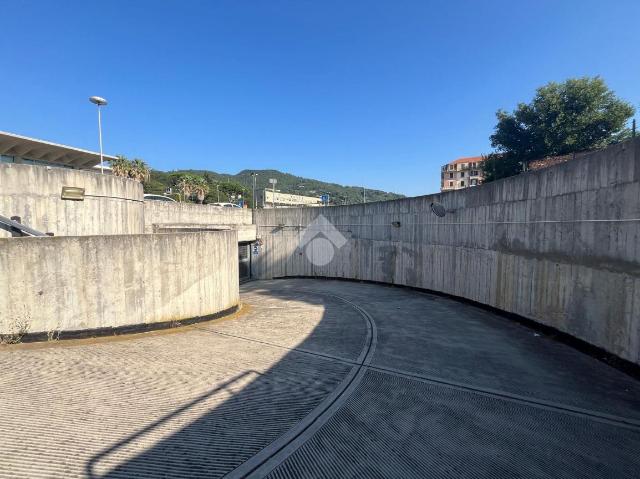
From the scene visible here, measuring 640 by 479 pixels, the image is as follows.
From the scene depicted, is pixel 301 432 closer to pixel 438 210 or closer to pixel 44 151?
pixel 438 210

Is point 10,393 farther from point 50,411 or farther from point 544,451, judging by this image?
point 544,451

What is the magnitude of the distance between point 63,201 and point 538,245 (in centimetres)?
1473

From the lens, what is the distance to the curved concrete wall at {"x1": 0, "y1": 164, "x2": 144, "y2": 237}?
29.6 feet

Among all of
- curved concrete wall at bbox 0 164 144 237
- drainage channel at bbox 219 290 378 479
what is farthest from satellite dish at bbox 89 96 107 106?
drainage channel at bbox 219 290 378 479

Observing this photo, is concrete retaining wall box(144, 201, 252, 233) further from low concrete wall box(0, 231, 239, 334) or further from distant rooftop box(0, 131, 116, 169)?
distant rooftop box(0, 131, 116, 169)

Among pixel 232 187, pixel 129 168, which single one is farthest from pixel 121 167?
pixel 232 187

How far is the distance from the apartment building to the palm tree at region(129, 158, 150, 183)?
75.6 meters

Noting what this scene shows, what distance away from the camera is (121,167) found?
43.8 metres

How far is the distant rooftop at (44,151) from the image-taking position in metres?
27.6

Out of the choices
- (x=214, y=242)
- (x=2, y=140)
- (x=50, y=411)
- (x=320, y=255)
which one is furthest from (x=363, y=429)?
(x=2, y=140)

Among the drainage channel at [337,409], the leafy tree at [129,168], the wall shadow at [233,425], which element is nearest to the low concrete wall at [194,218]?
the wall shadow at [233,425]

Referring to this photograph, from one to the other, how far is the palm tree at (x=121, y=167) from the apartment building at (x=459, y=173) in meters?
78.0

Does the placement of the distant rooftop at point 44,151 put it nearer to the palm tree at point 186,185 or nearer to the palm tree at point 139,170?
the palm tree at point 139,170

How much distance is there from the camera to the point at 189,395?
5594 mm
